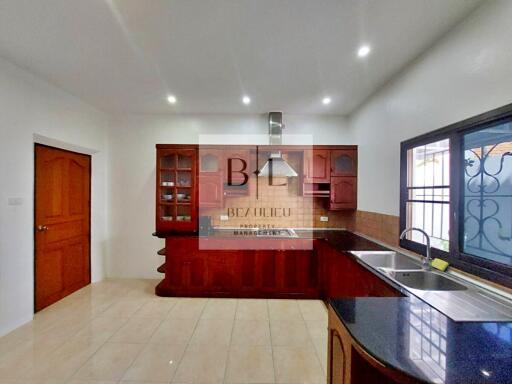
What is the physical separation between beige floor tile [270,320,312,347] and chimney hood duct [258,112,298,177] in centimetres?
189

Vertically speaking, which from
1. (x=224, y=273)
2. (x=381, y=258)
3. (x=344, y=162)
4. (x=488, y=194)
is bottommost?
(x=224, y=273)

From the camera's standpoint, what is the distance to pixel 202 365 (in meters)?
2.02

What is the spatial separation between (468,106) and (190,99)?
9.63 ft

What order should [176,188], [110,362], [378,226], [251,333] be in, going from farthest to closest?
[176,188]
[378,226]
[251,333]
[110,362]

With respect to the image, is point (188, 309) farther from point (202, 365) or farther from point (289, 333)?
Result: point (289, 333)

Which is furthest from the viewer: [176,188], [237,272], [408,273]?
[176,188]

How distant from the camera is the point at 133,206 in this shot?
3.94 m

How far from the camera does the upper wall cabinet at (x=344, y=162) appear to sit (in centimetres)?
363

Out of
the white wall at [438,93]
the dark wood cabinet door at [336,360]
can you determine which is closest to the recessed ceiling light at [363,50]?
the white wall at [438,93]

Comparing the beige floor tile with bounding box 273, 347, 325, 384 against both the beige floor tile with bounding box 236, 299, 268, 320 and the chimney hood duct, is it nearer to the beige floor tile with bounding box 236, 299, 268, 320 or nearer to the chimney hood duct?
the beige floor tile with bounding box 236, 299, 268, 320

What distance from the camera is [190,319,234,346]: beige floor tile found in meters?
2.34

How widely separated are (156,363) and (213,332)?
61cm

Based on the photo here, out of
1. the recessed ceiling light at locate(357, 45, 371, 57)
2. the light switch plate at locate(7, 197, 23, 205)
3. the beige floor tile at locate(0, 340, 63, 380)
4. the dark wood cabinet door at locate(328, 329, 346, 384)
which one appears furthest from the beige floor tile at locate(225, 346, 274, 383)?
the recessed ceiling light at locate(357, 45, 371, 57)

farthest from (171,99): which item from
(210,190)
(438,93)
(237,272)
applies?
(438,93)
